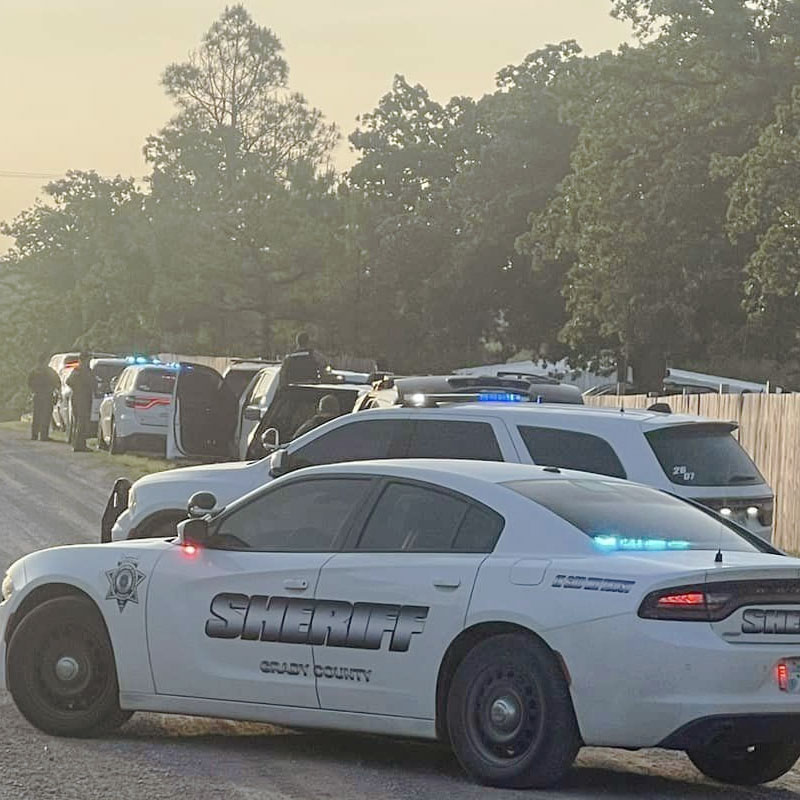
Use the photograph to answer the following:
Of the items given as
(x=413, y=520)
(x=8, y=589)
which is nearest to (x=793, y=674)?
(x=413, y=520)

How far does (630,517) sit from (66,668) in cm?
294

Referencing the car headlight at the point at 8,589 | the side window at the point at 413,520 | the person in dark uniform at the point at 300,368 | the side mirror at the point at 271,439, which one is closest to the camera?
the side window at the point at 413,520

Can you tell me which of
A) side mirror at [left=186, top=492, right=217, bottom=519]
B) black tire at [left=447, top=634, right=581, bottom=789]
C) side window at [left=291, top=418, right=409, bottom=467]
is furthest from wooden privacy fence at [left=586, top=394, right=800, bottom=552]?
black tire at [left=447, top=634, right=581, bottom=789]

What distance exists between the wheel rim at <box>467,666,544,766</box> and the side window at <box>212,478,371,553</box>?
1166 mm

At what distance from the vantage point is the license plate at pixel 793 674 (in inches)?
308

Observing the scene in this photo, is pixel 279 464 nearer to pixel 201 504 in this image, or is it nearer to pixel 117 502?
pixel 117 502

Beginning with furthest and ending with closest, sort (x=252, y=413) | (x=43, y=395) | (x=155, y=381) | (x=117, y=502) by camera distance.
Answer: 1. (x=43, y=395)
2. (x=155, y=381)
3. (x=252, y=413)
4. (x=117, y=502)

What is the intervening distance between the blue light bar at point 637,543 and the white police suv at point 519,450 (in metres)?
4.26

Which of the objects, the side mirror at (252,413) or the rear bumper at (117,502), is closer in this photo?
the rear bumper at (117,502)

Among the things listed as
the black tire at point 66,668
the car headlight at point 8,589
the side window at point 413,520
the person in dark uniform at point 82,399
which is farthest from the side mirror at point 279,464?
the person in dark uniform at point 82,399

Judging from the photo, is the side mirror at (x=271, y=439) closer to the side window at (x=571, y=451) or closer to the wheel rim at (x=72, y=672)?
the side window at (x=571, y=451)

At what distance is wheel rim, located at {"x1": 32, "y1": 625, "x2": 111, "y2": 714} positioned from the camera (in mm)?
9555

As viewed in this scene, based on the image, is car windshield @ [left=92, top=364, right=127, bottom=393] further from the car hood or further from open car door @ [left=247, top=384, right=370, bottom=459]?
the car hood

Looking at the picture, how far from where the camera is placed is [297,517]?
30.4ft
